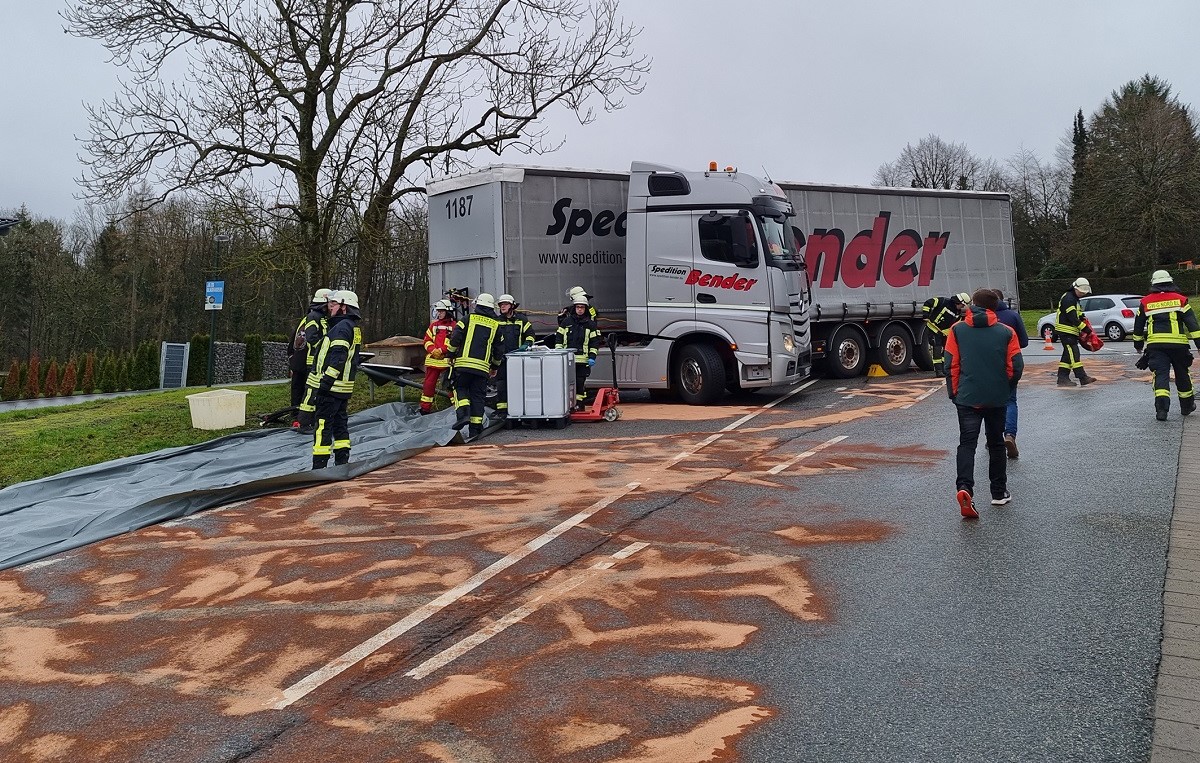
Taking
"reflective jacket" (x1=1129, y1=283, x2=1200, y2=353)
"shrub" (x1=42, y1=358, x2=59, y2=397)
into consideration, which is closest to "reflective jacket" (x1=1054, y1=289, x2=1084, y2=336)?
"reflective jacket" (x1=1129, y1=283, x2=1200, y2=353)

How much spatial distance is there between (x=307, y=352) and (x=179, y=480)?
248cm

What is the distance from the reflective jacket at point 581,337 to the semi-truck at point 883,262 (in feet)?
17.0

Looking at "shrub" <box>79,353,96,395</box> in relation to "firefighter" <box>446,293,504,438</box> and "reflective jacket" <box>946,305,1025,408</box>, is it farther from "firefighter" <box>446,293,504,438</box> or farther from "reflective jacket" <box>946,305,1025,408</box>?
"reflective jacket" <box>946,305,1025,408</box>

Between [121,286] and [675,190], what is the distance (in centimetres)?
4114

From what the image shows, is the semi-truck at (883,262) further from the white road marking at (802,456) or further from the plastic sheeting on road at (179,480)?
the plastic sheeting on road at (179,480)

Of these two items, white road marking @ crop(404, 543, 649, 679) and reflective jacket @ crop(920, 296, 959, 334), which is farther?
reflective jacket @ crop(920, 296, 959, 334)

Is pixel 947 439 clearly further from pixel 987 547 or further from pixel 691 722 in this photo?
pixel 691 722

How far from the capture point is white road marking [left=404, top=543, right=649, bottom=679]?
5066 mm

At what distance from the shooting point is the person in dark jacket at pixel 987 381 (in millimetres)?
8141

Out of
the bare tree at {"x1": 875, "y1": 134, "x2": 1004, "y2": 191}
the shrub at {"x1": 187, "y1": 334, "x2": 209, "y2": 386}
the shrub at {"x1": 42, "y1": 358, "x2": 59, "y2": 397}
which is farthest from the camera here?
the bare tree at {"x1": 875, "y1": 134, "x2": 1004, "y2": 191}

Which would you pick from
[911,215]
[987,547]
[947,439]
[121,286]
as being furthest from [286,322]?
[987,547]

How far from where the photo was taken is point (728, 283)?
1575 centimetres

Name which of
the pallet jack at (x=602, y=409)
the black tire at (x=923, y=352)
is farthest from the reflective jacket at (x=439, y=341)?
the black tire at (x=923, y=352)

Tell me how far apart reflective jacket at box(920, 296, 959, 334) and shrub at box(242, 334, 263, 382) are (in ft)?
69.3
